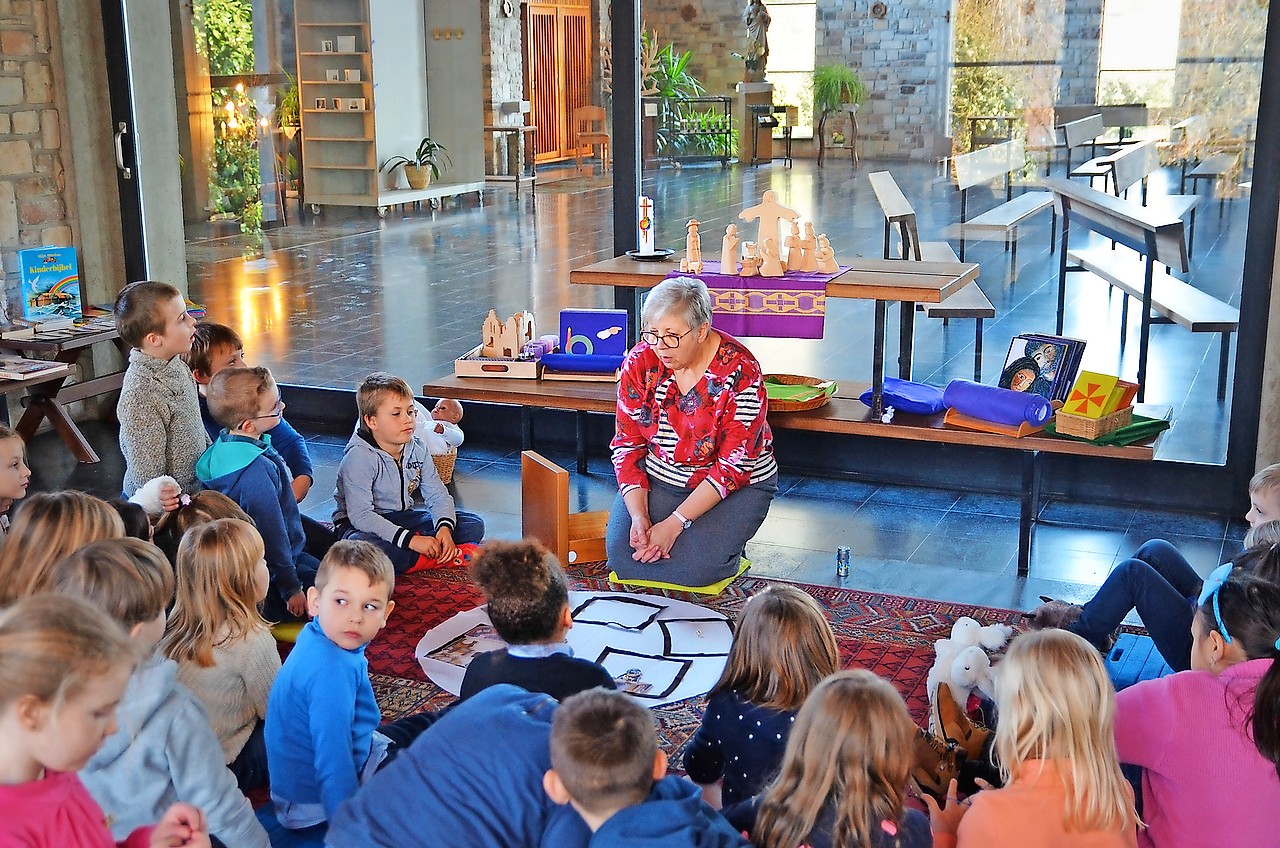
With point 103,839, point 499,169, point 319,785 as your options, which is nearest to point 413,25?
point 499,169

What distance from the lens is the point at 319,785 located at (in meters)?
2.98

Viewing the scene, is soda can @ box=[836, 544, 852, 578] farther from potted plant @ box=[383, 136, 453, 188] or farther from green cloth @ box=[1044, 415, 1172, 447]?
potted plant @ box=[383, 136, 453, 188]

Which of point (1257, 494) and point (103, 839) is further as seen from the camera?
point (1257, 494)

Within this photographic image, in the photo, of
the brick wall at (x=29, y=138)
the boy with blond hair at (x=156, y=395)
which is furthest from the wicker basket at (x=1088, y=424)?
the brick wall at (x=29, y=138)

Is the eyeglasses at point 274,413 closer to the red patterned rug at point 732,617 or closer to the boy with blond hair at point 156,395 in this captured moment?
the boy with blond hair at point 156,395

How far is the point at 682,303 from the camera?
4590 millimetres

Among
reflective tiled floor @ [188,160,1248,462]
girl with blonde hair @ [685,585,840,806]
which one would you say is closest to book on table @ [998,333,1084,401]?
reflective tiled floor @ [188,160,1248,462]

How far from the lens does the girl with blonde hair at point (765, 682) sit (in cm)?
277

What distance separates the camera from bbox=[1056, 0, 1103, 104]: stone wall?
5293mm

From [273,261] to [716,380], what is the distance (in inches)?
132

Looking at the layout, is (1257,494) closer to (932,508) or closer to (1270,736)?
(1270,736)

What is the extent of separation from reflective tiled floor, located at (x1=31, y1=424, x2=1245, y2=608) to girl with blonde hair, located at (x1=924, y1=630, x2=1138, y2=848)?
2.11m

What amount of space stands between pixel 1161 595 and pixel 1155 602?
A: 0.08 feet

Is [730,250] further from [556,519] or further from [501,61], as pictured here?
[501,61]
